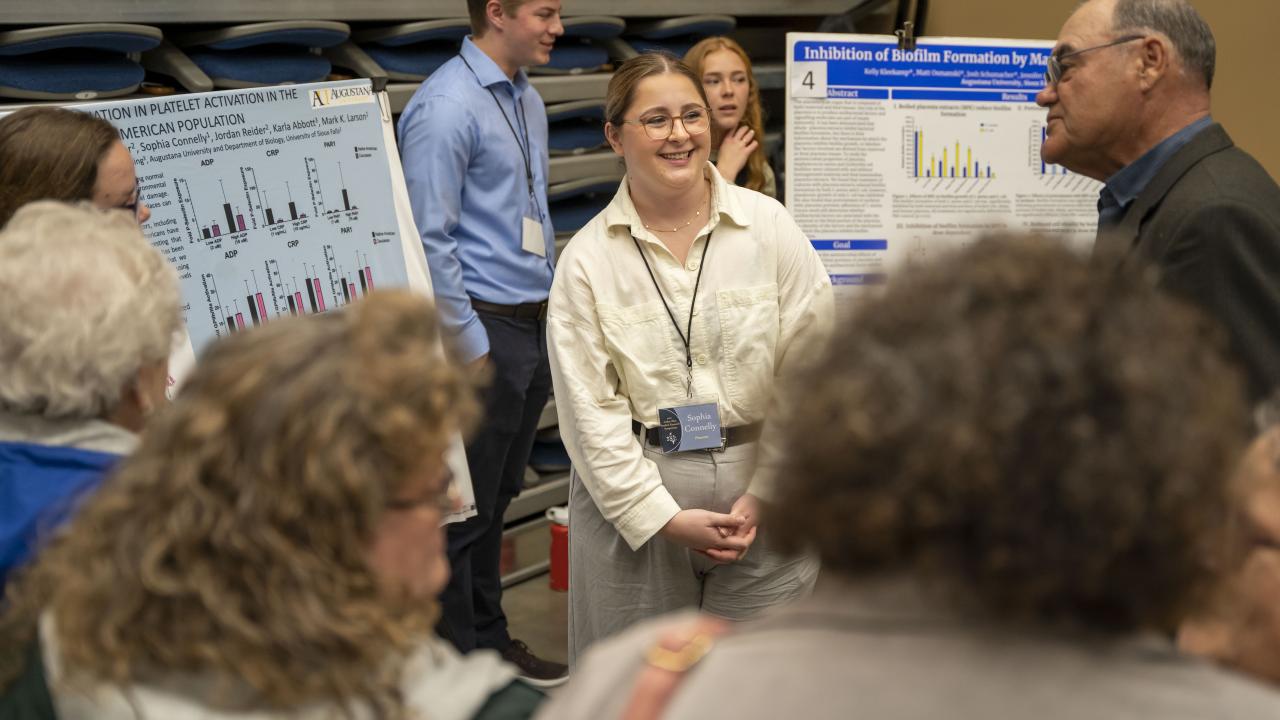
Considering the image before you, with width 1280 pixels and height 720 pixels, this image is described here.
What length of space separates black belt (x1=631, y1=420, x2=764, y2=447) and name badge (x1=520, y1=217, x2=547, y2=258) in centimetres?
116

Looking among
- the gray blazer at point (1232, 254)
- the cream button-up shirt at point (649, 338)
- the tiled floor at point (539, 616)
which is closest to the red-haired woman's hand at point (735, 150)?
the cream button-up shirt at point (649, 338)

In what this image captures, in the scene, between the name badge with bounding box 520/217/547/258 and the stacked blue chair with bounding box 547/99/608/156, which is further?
the stacked blue chair with bounding box 547/99/608/156

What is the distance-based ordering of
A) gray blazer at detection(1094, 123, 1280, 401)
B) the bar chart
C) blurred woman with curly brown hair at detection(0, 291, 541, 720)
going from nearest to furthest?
blurred woman with curly brown hair at detection(0, 291, 541, 720)
gray blazer at detection(1094, 123, 1280, 401)
the bar chart

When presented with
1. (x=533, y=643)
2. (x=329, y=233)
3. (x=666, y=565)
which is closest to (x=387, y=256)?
(x=329, y=233)

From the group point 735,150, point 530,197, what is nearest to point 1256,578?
point 530,197

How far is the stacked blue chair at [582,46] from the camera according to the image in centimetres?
456

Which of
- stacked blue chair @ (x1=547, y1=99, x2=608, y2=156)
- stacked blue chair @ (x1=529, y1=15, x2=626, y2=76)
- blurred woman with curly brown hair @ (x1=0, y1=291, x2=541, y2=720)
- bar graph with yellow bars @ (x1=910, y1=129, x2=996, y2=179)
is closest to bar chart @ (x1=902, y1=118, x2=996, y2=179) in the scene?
bar graph with yellow bars @ (x1=910, y1=129, x2=996, y2=179)

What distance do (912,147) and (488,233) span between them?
154 cm

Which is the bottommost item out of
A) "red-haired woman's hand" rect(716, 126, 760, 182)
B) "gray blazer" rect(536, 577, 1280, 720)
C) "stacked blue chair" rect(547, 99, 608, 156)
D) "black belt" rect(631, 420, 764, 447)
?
"black belt" rect(631, 420, 764, 447)

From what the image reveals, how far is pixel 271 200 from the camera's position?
114 inches

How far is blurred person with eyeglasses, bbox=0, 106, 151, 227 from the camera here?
204 centimetres

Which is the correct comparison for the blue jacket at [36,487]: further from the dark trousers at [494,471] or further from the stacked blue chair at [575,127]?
the stacked blue chair at [575,127]

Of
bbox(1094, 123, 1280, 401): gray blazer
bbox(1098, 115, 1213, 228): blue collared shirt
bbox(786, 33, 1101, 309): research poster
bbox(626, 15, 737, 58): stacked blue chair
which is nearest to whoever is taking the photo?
bbox(1094, 123, 1280, 401): gray blazer

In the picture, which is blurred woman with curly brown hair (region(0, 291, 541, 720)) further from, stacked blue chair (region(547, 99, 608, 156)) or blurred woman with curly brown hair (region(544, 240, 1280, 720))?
stacked blue chair (region(547, 99, 608, 156))
